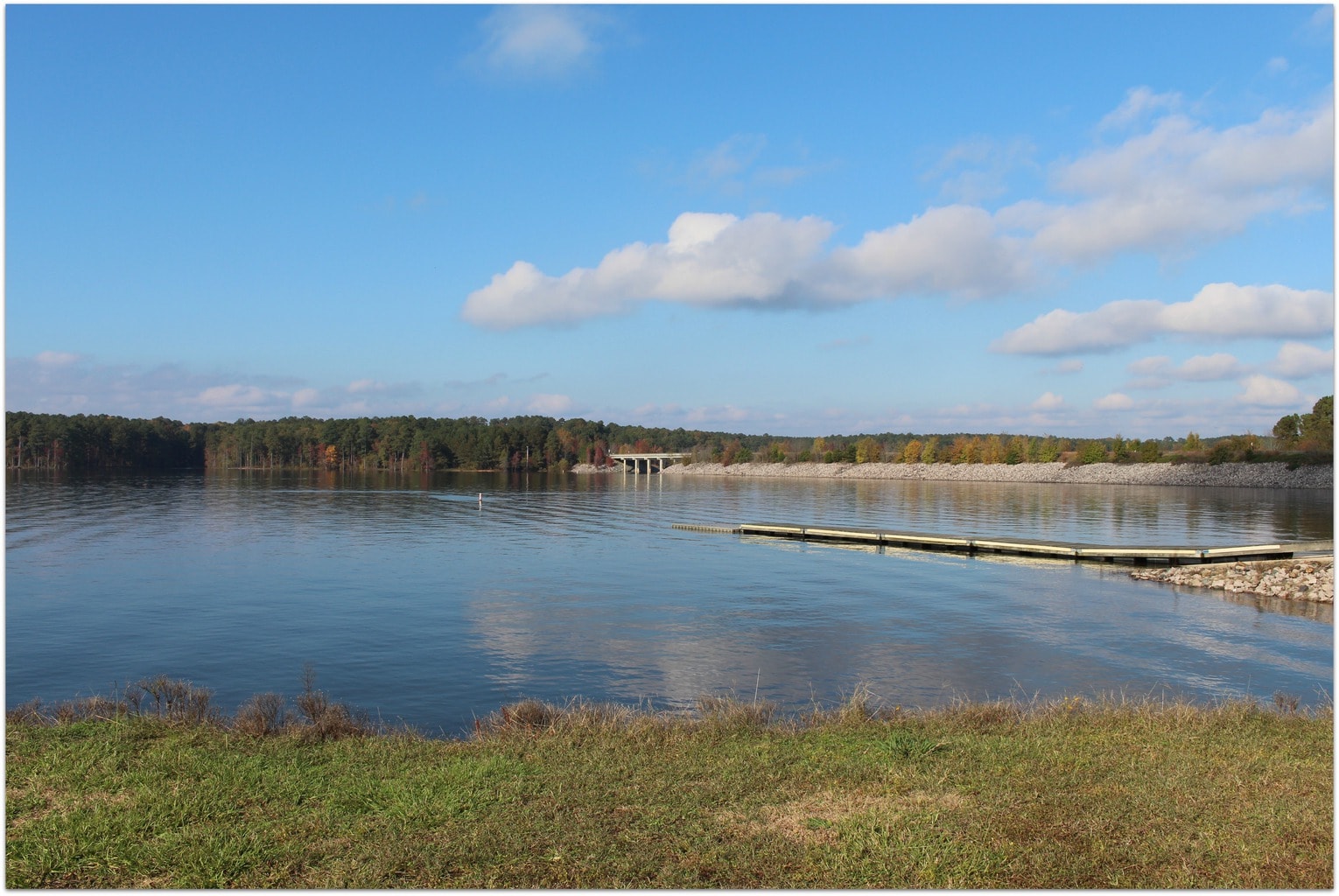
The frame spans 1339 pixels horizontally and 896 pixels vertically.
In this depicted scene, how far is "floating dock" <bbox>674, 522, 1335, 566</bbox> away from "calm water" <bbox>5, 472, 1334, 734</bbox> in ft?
5.98

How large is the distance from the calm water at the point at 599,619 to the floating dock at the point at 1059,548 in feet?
5.98

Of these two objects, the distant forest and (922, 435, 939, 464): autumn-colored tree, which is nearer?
the distant forest

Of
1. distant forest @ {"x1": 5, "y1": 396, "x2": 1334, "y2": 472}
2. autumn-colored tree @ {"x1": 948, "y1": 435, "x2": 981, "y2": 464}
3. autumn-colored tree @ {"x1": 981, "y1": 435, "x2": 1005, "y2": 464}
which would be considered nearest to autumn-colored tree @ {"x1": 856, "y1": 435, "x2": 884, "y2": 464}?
distant forest @ {"x1": 5, "y1": 396, "x2": 1334, "y2": 472}

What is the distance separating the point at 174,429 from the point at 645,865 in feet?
723

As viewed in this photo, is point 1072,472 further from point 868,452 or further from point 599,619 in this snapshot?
point 599,619

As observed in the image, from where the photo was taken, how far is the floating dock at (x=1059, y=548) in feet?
126

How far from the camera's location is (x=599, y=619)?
1011 inches

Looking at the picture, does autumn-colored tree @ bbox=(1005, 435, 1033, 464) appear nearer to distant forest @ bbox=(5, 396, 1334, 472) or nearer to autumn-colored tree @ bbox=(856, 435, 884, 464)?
distant forest @ bbox=(5, 396, 1334, 472)

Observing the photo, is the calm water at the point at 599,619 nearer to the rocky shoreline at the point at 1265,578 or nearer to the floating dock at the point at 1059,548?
the rocky shoreline at the point at 1265,578

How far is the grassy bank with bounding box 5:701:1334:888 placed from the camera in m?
7.20

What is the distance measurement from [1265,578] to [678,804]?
104ft

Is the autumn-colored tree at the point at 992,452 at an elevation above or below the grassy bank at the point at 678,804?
above

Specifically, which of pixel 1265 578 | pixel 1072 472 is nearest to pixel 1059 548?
pixel 1265 578

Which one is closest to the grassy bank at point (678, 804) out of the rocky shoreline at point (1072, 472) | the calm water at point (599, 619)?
the calm water at point (599, 619)
